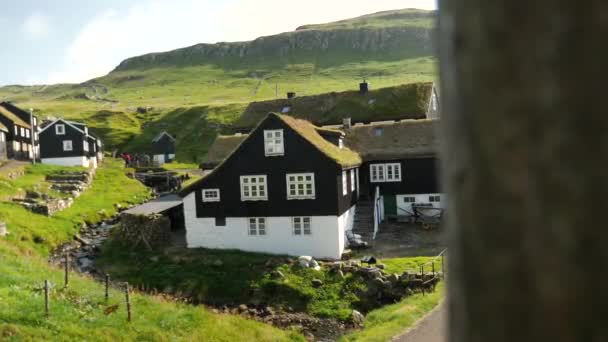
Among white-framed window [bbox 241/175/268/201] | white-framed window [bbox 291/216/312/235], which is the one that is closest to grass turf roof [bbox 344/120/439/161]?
white-framed window [bbox 291/216/312/235]

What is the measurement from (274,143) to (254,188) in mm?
3003

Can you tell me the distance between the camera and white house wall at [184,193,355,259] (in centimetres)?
3222

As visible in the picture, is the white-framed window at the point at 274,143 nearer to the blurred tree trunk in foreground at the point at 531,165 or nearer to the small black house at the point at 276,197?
the small black house at the point at 276,197

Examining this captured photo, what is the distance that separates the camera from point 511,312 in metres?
1.52

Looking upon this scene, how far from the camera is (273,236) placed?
109 feet

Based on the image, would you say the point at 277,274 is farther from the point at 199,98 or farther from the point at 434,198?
the point at 199,98

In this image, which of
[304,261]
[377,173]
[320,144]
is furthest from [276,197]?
[377,173]

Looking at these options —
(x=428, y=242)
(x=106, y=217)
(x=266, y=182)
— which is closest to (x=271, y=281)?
(x=266, y=182)

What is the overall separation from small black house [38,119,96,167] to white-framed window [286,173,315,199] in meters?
44.7

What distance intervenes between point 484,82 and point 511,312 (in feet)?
2.06

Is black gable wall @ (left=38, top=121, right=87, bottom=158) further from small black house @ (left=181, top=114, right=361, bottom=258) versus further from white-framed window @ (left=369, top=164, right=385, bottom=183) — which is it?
white-framed window @ (left=369, top=164, right=385, bottom=183)

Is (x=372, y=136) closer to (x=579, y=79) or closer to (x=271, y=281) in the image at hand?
(x=271, y=281)

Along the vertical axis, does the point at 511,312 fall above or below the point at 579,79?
below

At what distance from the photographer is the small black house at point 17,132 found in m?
70.2
